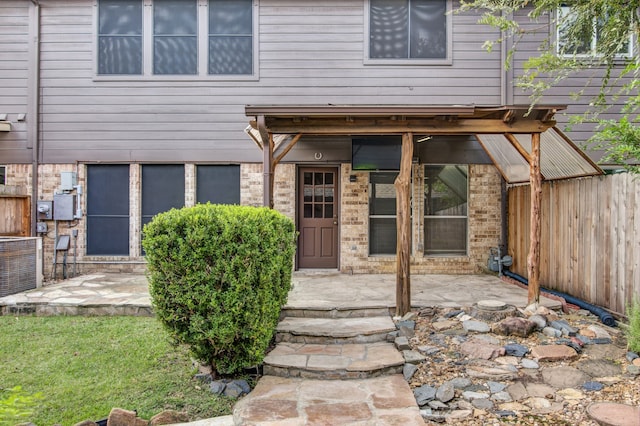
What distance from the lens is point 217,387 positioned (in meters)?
3.54

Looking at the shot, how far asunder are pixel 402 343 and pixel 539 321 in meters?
1.63

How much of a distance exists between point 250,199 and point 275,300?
4075mm

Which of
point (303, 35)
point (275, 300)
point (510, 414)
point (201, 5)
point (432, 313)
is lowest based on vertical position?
point (510, 414)

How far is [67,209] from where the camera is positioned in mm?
7727

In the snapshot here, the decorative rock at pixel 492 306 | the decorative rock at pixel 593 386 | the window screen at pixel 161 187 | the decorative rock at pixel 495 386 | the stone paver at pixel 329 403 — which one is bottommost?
the stone paver at pixel 329 403

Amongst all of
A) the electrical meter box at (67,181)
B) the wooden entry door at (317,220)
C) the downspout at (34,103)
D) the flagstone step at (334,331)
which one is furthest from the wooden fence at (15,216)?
the flagstone step at (334,331)

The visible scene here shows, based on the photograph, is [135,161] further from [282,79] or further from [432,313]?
[432,313]

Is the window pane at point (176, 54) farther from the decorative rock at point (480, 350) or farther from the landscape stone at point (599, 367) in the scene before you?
the landscape stone at point (599, 367)

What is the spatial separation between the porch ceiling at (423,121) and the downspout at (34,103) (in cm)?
513

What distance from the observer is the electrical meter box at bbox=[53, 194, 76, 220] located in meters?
7.72

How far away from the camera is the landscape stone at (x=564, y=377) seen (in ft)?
11.8

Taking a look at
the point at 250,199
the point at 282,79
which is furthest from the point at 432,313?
the point at 282,79

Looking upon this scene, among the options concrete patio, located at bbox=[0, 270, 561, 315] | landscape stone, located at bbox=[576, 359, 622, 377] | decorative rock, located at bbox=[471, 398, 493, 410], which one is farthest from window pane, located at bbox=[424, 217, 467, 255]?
decorative rock, located at bbox=[471, 398, 493, 410]

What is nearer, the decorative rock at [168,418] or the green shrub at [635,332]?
the decorative rock at [168,418]
